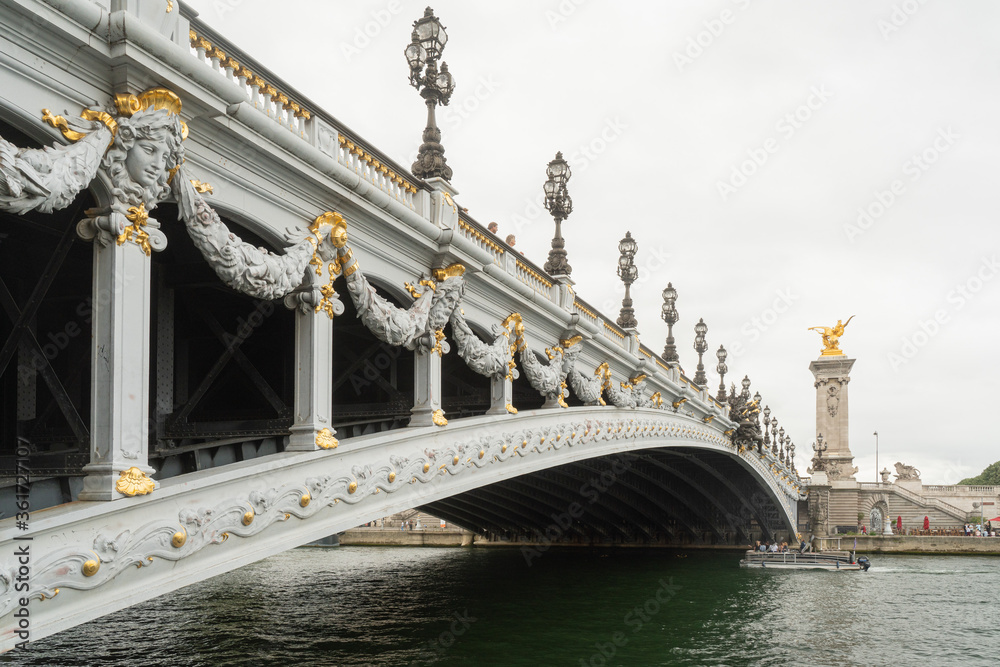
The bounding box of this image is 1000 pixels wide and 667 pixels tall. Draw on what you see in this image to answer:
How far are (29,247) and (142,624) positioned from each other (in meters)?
13.0

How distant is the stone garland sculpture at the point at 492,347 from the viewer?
14.2m

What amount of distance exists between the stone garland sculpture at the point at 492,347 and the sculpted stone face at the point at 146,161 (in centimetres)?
654

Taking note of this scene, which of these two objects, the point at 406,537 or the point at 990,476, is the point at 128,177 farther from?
the point at 990,476

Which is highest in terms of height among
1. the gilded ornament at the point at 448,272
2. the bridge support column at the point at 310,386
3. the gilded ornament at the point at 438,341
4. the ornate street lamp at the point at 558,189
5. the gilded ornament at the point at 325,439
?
the ornate street lamp at the point at 558,189

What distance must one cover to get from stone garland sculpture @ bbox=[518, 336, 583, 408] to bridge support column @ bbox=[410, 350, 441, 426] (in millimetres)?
4019

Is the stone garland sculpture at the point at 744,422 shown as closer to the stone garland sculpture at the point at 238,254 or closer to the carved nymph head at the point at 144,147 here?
the stone garland sculpture at the point at 238,254

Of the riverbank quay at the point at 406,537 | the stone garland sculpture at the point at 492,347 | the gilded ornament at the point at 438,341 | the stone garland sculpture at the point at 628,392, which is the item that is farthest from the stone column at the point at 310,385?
the riverbank quay at the point at 406,537

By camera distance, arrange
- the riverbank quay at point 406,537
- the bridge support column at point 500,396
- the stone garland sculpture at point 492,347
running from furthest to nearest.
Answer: the riverbank quay at point 406,537 < the bridge support column at point 500,396 < the stone garland sculpture at point 492,347

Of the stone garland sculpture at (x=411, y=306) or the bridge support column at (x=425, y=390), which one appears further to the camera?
the bridge support column at (x=425, y=390)

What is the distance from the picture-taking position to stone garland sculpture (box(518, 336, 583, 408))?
17422 millimetres

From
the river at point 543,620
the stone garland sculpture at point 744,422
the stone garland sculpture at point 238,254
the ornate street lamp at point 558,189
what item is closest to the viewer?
the stone garland sculpture at point 238,254

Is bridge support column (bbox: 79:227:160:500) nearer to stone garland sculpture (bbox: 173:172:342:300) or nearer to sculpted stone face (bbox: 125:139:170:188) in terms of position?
sculpted stone face (bbox: 125:139:170:188)

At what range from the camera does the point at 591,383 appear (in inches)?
833

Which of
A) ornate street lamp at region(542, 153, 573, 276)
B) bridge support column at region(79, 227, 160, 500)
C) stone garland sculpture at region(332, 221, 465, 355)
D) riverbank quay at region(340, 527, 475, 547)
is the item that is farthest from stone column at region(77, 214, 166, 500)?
riverbank quay at region(340, 527, 475, 547)
